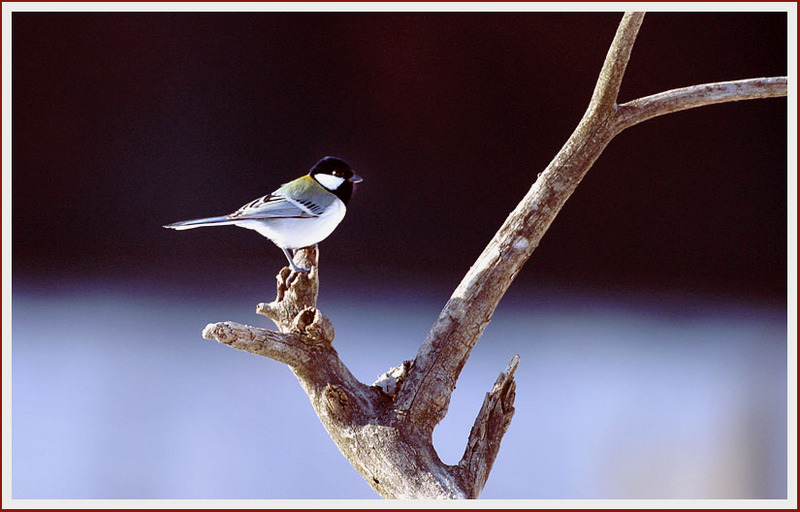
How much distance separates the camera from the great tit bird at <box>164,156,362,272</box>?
137 cm

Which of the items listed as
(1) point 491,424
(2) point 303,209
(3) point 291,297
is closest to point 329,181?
(2) point 303,209

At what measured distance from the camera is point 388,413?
1.40m

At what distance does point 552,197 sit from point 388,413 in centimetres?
56

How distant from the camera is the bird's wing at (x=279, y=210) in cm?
137

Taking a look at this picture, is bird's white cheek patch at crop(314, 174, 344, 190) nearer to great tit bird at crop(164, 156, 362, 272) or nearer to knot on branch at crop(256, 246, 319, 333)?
great tit bird at crop(164, 156, 362, 272)

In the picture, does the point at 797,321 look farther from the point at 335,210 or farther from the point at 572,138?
the point at 335,210

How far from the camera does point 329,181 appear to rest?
146 centimetres

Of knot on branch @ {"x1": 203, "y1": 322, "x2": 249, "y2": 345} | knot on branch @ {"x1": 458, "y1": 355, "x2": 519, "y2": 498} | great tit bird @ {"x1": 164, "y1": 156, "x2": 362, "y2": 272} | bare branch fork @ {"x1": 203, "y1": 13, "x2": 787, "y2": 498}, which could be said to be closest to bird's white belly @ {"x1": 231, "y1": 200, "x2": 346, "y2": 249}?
great tit bird @ {"x1": 164, "y1": 156, "x2": 362, "y2": 272}

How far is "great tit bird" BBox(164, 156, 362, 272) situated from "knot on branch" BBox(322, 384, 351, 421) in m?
0.26

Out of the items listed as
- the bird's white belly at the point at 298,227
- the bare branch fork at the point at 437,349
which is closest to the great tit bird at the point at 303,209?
the bird's white belly at the point at 298,227

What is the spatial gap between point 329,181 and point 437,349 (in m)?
0.41

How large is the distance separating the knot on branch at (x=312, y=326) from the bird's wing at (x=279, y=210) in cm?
19

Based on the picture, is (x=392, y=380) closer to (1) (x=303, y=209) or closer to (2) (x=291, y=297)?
(2) (x=291, y=297)

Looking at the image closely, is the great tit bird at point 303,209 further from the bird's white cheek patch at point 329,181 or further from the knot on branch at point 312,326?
the knot on branch at point 312,326
